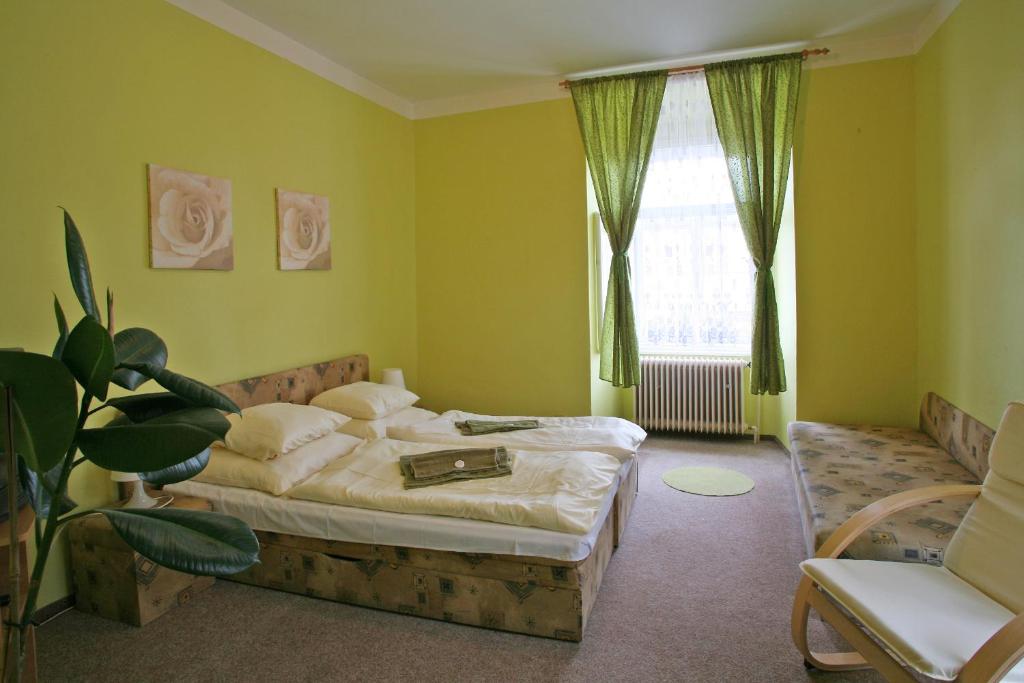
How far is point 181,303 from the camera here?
3076 mm

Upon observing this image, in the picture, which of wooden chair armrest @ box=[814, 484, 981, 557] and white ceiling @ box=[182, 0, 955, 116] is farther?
white ceiling @ box=[182, 0, 955, 116]

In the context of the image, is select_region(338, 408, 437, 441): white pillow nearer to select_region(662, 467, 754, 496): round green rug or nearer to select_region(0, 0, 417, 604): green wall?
select_region(0, 0, 417, 604): green wall

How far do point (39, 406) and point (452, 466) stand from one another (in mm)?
2015

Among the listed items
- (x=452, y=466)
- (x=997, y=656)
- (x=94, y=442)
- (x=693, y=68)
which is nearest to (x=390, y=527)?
(x=452, y=466)

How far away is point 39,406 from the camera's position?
3.33 ft

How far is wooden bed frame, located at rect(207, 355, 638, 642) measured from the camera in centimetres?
232

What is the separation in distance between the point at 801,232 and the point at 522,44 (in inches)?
90.6

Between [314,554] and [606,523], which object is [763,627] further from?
[314,554]

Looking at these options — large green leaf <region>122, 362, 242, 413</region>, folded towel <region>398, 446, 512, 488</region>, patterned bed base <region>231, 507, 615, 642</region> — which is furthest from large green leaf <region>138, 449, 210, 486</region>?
folded towel <region>398, 446, 512, 488</region>

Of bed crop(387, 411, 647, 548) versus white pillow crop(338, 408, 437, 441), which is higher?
white pillow crop(338, 408, 437, 441)

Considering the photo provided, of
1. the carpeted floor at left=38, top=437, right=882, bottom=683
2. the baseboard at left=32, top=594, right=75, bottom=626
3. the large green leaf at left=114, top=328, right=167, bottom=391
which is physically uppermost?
the large green leaf at left=114, top=328, right=167, bottom=391

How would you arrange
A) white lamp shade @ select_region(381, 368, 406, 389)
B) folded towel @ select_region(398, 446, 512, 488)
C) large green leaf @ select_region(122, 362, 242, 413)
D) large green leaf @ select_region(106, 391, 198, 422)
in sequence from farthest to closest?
white lamp shade @ select_region(381, 368, 406, 389)
folded towel @ select_region(398, 446, 512, 488)
large green leaf @ select_region(106, 391, 198, 422)
large green leaf @ select_region(122, 362, 242, 413)

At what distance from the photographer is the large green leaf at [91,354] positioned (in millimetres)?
1046

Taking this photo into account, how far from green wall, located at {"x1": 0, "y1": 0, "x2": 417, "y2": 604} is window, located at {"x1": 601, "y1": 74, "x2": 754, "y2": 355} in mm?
2161
